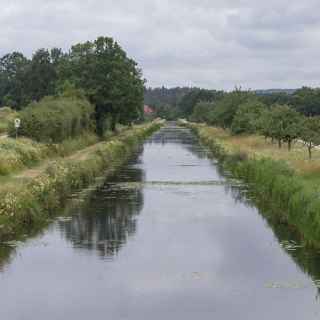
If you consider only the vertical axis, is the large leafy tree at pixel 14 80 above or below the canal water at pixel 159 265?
above

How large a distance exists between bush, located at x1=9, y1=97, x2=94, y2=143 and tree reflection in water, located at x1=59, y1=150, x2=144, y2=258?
37.9 ft

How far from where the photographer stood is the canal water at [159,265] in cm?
1584

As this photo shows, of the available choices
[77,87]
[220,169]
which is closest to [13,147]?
[220,169]

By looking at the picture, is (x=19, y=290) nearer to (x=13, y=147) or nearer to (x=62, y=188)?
(x=62, y=188)

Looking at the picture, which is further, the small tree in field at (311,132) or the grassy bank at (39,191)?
the small tree in field at (311,132)

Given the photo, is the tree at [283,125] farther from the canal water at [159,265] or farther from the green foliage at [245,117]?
the green foliage at [245,117]

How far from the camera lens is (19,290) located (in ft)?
56.2

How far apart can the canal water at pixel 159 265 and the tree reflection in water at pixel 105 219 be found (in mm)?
40

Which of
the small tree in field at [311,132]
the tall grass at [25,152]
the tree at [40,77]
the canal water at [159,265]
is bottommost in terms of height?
the canal water at [159,265]

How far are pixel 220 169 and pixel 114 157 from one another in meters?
9.93

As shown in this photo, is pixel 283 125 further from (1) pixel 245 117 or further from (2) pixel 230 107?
(2) pixel 230 107

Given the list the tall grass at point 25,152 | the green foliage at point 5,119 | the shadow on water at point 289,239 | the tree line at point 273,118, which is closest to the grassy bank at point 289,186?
the shadow on water at point 289,239

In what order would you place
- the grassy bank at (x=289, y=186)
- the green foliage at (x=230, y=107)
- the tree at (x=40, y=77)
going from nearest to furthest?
the grassy bank at (x=289, y=186)
the green foliage at (x=230, y=107)
the tree at (x=40, y=77)

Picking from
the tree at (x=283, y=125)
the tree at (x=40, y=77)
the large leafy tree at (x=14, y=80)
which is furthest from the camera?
the large leafy tree at (x=14, y=80)
